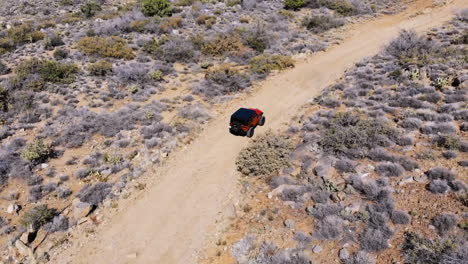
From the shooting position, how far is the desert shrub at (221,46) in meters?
29.5

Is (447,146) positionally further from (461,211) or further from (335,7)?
(335,7)

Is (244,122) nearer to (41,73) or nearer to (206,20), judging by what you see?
(41,73)

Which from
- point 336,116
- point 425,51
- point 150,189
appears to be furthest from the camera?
point 425,51

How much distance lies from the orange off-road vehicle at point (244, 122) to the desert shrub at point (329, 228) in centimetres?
777

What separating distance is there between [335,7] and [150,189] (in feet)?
110

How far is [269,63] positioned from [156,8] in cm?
1873

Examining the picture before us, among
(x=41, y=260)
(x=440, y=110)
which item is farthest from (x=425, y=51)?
(x=41, y=260)

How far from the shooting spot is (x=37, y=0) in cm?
4831

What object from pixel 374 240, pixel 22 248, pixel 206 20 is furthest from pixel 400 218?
pixel 206 20

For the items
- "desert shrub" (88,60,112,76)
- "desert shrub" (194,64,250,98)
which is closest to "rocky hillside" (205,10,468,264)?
"desert shrub" (194,64,250,98)

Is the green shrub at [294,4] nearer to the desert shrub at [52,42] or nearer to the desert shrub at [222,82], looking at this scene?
the desert shrub at [222,82]

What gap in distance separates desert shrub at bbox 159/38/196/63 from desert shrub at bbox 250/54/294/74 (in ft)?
19.3

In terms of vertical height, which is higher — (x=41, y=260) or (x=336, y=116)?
(x=336, y=116)

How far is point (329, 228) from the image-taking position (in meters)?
12.3
